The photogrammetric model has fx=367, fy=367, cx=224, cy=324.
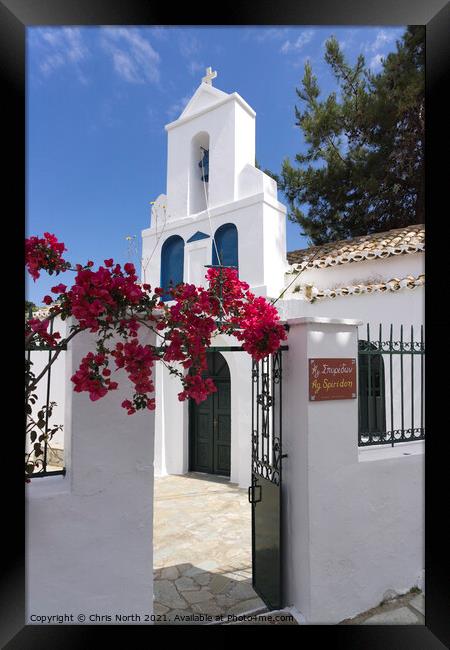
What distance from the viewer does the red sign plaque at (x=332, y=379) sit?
3051 mm

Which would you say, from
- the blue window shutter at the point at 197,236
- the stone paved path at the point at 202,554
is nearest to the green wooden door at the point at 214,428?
the stone paved path at the point at 202,554

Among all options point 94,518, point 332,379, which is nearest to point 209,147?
point 332,379

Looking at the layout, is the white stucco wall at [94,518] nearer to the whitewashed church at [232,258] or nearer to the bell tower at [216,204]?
the whitewashed church at [232,258]

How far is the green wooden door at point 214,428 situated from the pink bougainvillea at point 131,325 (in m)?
4.80

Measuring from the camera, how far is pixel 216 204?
7.41 m

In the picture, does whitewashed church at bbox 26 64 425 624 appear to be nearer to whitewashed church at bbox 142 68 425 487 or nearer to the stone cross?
whitewashed church at bbox 142 68 425 487

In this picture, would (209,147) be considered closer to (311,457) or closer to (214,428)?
(214,428)

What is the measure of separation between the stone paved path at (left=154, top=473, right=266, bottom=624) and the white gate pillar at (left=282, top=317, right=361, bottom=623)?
1.94 ft

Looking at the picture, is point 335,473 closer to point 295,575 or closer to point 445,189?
point 295,575

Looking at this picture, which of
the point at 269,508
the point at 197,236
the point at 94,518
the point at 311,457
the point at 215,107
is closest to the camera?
the point at 94,518

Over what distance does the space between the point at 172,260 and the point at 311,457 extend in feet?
19.1

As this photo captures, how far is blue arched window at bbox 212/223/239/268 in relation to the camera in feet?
23.4

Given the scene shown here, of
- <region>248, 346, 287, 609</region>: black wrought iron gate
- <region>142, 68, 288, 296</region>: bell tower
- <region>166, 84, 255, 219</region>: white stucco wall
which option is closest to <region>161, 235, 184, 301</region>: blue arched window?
<region>142, 68, 288, 296</region>: bell tower

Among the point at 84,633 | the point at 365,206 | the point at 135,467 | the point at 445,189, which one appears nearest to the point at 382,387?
the point at 445,189
